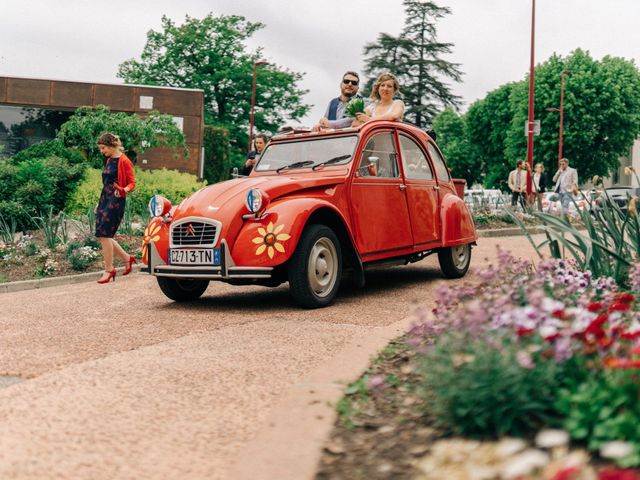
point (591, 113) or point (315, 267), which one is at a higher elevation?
point (591, 113)

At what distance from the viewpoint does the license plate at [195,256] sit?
22.2 feet

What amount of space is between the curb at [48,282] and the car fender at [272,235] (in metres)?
4.56

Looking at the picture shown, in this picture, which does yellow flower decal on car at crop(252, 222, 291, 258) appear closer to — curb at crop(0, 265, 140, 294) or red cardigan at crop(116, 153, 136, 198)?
red cardigan at crop(116, 153, 136, 198)

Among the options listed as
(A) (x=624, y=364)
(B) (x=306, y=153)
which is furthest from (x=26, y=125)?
(A) (x=624, y=364)

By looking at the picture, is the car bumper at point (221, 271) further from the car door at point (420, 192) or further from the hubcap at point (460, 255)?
the hubcap at point (460, 255)

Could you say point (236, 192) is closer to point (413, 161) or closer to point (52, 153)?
point (413, 161)

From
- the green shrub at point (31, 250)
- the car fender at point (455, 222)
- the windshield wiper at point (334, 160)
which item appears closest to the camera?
the windshield wiper at point (334, 160)

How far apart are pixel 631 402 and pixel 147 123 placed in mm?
20147

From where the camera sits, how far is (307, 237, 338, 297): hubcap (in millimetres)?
6824

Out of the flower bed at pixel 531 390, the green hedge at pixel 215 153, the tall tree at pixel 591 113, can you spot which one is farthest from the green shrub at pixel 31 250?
the tall tree at pixel 591 113

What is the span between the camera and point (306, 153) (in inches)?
320

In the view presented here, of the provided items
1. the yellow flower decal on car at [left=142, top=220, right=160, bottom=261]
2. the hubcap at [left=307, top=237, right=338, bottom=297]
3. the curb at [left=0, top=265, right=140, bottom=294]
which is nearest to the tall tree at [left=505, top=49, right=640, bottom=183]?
the curb at [left=0, top=265, right=140, bottom=294]

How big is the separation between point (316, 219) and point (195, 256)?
3.77ft

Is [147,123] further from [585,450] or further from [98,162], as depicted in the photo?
[585,450]
